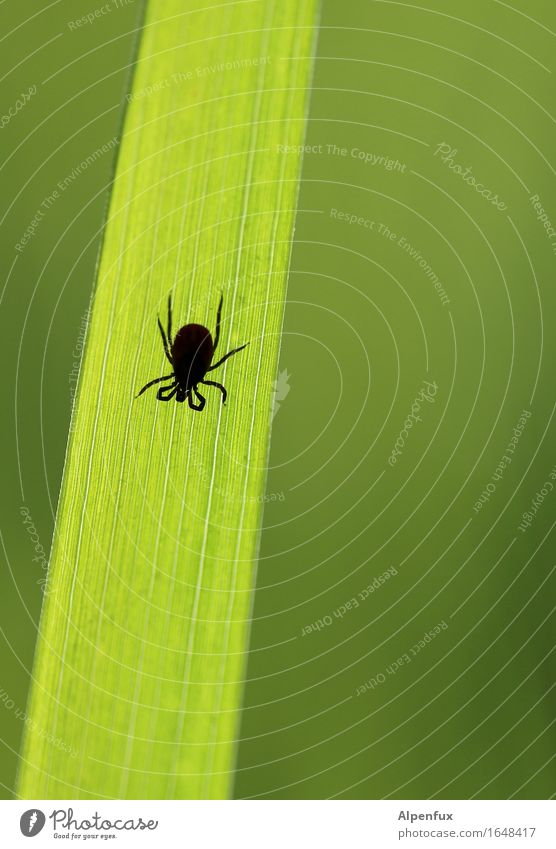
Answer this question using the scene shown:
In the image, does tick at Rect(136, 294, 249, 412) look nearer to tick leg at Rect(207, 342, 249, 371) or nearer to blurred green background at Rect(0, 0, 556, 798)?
tick leg at Rect(207, 342, 249, 371)

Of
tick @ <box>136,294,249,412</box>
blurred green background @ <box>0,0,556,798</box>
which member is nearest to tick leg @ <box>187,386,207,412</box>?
tick @ <box>136,294,249,412</box>

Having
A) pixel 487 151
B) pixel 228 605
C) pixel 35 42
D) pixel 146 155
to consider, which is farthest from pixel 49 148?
pixel 228 605

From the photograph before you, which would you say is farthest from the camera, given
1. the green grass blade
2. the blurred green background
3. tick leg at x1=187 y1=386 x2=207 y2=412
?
the blurred green background

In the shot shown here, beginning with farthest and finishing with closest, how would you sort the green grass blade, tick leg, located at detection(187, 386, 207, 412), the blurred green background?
1. the blurred green background
2. tick leg, located at detection(187, 386, 207, 412)
3. the green grass blade

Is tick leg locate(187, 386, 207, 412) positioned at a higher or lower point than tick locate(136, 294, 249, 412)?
lower

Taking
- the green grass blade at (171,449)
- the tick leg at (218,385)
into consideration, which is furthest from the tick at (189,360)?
the green grass blade at (171,449)
